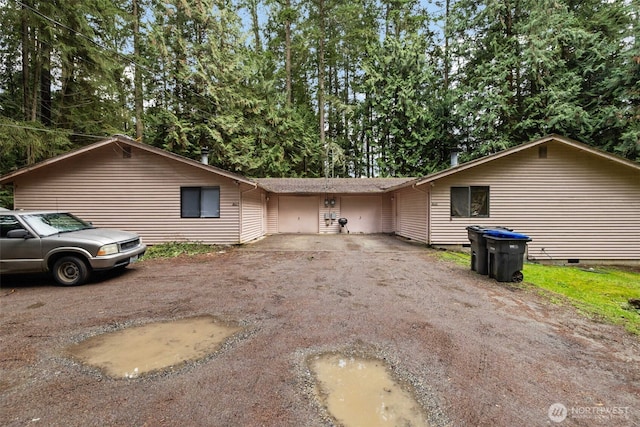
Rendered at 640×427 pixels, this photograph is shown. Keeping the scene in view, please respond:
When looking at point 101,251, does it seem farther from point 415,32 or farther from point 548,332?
point 415,32

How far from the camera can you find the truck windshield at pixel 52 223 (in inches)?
206

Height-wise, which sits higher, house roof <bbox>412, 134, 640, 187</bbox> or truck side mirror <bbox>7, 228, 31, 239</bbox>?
house roof <bbox>412, 134, 640, 187</bbox>

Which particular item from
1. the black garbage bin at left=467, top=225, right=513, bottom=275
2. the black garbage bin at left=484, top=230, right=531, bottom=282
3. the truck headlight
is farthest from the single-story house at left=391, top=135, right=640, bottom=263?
the truck headlight

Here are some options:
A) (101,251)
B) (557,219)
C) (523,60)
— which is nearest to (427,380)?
(101,251)

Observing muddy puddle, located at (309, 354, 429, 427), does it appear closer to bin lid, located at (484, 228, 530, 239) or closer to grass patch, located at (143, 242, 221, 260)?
bin lid, located at (484, 228, 530, 239)

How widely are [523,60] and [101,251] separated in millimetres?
22413

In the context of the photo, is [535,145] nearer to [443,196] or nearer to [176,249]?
[443,196]

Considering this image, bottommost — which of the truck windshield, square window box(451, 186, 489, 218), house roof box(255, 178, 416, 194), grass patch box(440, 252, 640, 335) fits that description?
grass patch box(440, 252, 640, 335)

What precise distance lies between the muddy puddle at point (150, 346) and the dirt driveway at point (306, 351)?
128mm

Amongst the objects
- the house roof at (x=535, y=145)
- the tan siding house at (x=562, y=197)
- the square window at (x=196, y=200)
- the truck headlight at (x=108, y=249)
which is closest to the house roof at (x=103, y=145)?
the square window at (x=196, y=200)

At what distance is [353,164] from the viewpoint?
23.4 m

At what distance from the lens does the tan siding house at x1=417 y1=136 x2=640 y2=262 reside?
8992 mm

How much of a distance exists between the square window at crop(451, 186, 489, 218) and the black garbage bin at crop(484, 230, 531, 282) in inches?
158

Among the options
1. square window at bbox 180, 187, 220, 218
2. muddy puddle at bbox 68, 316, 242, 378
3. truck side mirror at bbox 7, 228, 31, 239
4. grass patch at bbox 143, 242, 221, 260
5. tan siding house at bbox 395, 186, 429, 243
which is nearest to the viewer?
muddy puddle at bbox 68, 316, 242, 378
